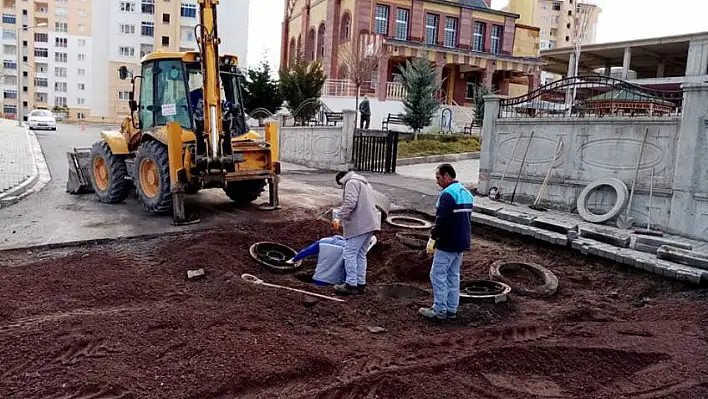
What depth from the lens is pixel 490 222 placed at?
1033cm

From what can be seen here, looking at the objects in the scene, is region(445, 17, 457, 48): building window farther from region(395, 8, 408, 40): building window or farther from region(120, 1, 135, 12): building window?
region(120, 1, 135, 12): building window

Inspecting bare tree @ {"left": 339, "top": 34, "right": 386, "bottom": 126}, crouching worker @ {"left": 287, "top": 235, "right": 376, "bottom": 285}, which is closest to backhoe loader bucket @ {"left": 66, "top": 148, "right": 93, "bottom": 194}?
crouching worker @ {"left": 287, "top": 235, "right": 376, "bottom": 285}

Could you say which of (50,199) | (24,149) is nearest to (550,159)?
(50,199)

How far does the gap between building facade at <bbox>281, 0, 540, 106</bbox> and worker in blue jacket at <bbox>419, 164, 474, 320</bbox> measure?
87.1 feet

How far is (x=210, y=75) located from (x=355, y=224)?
411 centimetres

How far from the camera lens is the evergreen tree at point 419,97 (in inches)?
998

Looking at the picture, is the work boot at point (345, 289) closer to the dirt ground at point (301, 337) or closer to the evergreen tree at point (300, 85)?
the dirt ground at point (301, 337)

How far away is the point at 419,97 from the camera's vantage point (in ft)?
83.4

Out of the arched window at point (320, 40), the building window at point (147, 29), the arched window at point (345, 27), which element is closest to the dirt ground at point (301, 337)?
the arched window at point (345, 27)

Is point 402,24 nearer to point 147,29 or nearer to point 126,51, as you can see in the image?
point 147,29

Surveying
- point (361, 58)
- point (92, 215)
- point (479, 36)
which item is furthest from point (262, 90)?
point (92, 215)

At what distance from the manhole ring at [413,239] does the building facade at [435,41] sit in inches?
912

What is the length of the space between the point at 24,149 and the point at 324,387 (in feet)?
64.9

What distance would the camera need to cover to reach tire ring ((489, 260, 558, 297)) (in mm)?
7137
